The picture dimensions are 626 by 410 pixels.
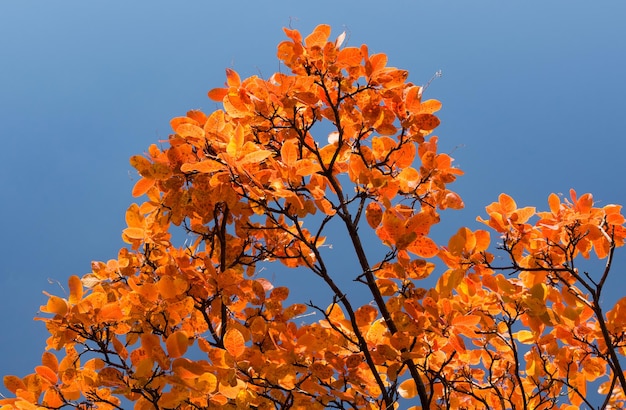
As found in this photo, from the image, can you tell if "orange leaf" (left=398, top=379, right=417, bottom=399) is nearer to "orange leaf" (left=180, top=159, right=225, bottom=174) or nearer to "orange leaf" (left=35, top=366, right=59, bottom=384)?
"orange leaf" (left=180, top=159, right=225, bottom=174)

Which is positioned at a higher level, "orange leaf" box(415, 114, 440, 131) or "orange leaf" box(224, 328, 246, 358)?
"orange leaf" box(415, 114, 440, 131)

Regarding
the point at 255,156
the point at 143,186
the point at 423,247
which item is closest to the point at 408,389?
the point at 423,247

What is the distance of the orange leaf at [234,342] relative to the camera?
5.36 feet

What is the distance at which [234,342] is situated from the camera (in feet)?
5.40

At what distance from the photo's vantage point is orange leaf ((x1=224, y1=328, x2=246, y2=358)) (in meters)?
1.63

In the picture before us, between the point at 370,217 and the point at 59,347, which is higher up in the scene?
the point at 370,217

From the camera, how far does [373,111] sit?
6.59 ft

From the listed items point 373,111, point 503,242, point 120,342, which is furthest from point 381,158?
point 120,342

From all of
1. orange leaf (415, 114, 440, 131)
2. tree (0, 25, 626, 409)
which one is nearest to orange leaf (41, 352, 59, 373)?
tree (0, 25, 626, 409)

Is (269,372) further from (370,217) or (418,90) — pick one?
(418,90)

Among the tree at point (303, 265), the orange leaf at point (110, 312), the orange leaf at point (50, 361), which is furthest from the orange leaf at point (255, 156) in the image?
the orange leaf at point (50, 361)

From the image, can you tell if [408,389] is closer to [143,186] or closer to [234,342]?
[234,342]

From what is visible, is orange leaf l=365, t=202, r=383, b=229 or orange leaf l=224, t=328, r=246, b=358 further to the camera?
orange leaf l=365, t=202, r=383, b=229

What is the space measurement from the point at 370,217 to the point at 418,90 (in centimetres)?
48
